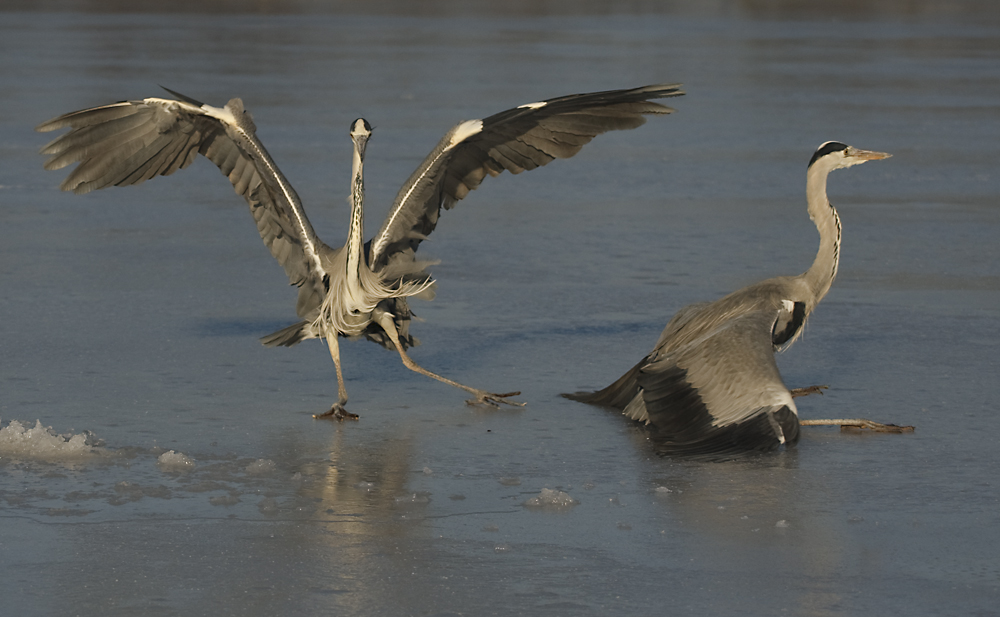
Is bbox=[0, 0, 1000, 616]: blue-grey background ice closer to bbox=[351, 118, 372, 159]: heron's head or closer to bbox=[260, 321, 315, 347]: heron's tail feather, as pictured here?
bbox=[260, 321, 315, 347]: heron's tail feather

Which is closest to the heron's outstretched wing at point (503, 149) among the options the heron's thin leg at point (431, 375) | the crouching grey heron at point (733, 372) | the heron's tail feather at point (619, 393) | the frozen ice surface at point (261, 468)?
the heron's thin leg at point (431, 375)

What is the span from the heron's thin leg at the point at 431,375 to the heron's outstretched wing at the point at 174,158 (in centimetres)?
38

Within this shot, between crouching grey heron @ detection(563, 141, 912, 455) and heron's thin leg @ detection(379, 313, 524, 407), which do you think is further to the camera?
heron's thin leg @ detection(379, 313, 524, 407)

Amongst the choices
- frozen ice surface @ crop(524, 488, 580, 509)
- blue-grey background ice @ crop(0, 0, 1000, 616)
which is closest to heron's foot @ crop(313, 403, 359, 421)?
blue-grey background ice @ crop(0, 0, 1000, 616)

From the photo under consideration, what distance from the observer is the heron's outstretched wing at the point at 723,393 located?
22.2ft

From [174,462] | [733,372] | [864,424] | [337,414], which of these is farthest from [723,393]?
[174,462]

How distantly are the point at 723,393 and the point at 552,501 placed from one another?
3.59ft

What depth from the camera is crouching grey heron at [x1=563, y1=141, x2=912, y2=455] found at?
267 inches

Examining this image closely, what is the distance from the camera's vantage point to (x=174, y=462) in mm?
6590

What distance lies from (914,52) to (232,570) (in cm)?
2463

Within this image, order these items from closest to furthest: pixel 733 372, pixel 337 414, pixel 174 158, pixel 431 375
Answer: pixel 733 372 < pixel 337 414 < pixel 431 375 < pixel 174 158

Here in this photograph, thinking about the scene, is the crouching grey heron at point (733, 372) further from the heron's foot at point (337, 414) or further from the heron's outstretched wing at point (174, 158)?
the heron's outstretched wing at point (174, 158)

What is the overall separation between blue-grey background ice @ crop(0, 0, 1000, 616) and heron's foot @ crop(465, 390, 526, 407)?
11 centimetres

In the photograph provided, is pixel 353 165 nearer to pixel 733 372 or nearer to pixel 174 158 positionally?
pixel 174 158
